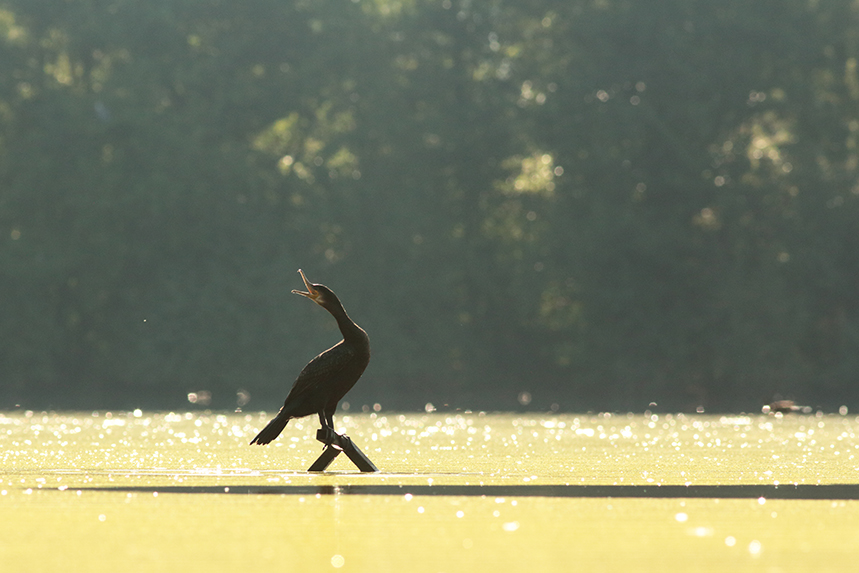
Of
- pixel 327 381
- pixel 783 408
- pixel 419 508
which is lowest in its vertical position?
pixel 783 408

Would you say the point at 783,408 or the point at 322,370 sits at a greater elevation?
the point at 322,370

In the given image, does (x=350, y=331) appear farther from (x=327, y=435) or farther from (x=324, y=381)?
(x=327, y=435)

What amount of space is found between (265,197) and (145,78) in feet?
15.3

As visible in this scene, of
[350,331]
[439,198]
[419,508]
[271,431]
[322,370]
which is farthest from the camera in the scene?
[439,198]

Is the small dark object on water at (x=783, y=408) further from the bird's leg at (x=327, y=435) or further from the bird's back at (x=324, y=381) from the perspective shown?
the bird's leg at (x=327, y=435)

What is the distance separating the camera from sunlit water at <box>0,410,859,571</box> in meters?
9.81

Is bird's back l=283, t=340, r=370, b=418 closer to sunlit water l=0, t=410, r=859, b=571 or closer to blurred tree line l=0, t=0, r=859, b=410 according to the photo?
sunlit water l=0, t=410, r=859, b=571

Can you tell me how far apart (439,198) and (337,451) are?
32506mm

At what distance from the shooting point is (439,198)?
1905 inches

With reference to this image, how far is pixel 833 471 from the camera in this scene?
16656mm

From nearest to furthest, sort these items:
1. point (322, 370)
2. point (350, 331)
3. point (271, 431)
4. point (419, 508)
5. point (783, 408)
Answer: point (419, 508)
point (271, 431)
point (322, 370)
point (350, 331)
point (783, 408)

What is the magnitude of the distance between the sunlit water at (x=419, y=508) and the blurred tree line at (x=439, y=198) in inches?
877

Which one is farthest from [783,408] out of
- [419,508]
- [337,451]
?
[419,508]

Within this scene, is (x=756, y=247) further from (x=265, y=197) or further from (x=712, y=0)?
(x=265, y=197)
